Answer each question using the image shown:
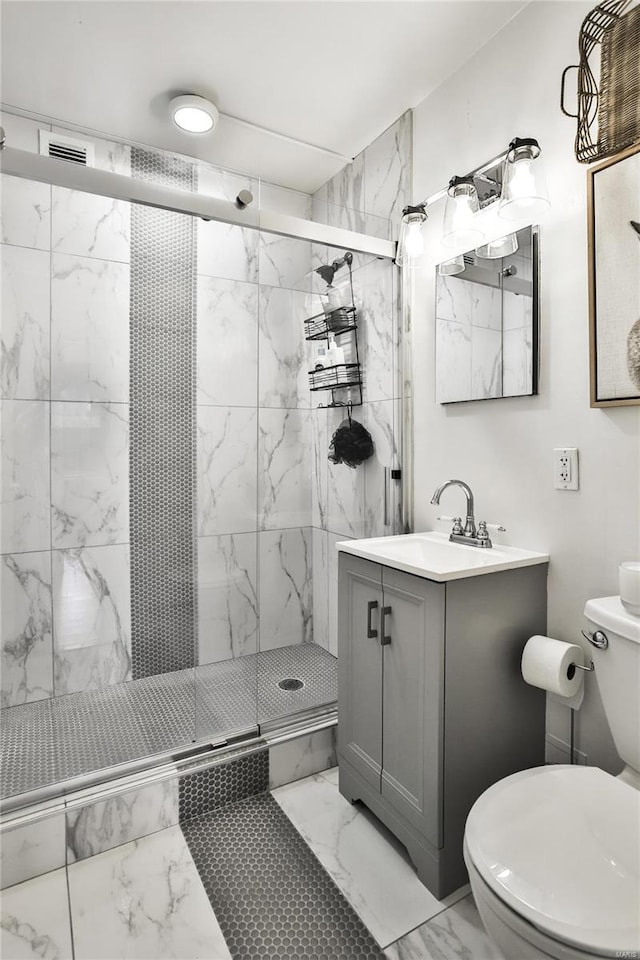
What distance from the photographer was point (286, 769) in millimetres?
1928

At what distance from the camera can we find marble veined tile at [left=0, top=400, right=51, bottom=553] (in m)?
1.83

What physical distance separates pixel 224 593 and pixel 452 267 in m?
1.48

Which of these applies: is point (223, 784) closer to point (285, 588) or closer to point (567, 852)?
point (285, 588)

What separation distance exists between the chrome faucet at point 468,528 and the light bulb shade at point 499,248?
2.50 ft

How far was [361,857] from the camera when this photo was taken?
1577mm

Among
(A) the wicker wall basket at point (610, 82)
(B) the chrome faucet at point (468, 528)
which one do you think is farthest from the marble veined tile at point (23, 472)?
(A) the wicker wall basket at point (610, 82)

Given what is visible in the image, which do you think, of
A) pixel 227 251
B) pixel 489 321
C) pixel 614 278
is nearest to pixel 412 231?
pixel 489 321

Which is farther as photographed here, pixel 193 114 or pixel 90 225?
pixel 193 114

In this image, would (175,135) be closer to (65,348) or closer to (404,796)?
(65,348)

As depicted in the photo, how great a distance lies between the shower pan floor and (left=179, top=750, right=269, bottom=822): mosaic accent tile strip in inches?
4.3

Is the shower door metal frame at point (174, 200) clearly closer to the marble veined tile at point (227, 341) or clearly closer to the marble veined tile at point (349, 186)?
the marble veined tile at point (227, 341)

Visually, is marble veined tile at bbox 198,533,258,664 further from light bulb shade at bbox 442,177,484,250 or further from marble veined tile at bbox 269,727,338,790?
light bulb shade at bbox 442,177,484,250

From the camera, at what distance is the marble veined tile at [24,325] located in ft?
5.82

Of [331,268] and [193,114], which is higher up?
[193,114]
